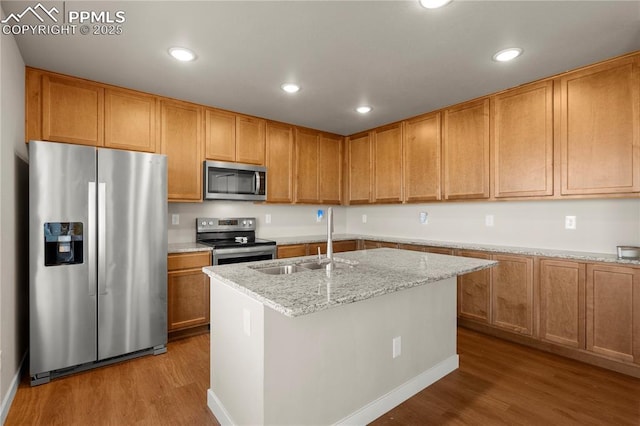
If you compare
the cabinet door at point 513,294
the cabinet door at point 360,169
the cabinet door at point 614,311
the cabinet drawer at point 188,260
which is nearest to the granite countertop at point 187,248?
the cabinet drawer at point 188,260

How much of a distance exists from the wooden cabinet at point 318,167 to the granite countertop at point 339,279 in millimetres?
2184

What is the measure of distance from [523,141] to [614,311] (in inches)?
62.6

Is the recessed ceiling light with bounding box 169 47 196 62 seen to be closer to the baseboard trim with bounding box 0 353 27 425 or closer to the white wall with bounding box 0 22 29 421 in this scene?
the white wall with bounding box 0 22 29 421

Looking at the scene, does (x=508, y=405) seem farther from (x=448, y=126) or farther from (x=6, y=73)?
(x=6, y=73)

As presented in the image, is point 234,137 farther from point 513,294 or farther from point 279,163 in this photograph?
point 513,294

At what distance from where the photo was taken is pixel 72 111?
2.79 meters

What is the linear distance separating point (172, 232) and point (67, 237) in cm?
127

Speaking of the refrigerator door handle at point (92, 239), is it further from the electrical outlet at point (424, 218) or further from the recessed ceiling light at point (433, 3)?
the electrical outlet at point (424, 218)

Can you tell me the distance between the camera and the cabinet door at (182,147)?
10.9 ft

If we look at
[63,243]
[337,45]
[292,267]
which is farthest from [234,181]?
[337,45]

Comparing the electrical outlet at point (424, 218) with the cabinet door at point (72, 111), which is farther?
the electrical outlet at point (424, 218)

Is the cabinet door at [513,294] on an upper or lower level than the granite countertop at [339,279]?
lower

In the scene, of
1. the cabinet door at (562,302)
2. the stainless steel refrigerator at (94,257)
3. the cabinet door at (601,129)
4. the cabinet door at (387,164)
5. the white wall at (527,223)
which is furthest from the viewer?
the cabinet door at (387,164)

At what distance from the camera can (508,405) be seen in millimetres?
2049
